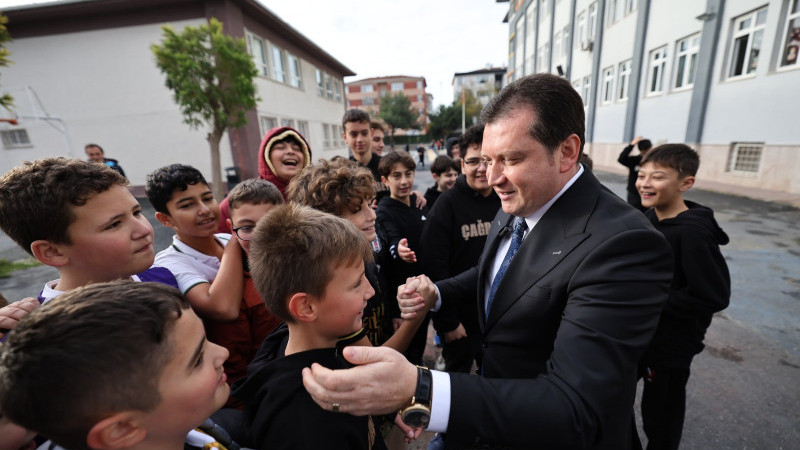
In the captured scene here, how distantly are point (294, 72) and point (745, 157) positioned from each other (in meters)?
20.1

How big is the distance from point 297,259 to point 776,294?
602 centimetres

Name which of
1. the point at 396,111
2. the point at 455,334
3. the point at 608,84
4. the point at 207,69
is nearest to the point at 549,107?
the point at 455,334

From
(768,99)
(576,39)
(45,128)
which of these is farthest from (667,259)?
(576,39)

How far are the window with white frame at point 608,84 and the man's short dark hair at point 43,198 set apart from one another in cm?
2233

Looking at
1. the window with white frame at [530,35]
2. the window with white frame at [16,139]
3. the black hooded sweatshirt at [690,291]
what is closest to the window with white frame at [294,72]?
the window with white frame at [16,139]

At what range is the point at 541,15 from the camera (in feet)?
91.4

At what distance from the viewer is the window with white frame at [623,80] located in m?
16.7

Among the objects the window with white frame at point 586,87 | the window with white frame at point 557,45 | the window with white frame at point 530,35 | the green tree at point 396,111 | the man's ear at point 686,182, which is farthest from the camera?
the green tree at point 396,111

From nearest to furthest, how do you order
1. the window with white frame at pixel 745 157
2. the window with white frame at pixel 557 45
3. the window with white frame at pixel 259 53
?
1. the window with white frame at pixel 745 157
2. the window with white frame at pixel 259 53
3. the window with white frame at pixel 557 45

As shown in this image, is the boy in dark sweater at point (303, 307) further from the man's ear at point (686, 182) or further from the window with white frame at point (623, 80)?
the window with white frame at point (623, 80)

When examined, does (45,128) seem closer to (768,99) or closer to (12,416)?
Answer: (12,416)

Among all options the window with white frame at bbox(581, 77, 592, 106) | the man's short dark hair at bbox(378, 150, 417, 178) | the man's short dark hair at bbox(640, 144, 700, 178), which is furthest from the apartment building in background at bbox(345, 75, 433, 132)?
the man's short dark hair at bbox(640, 144, 700, 178)

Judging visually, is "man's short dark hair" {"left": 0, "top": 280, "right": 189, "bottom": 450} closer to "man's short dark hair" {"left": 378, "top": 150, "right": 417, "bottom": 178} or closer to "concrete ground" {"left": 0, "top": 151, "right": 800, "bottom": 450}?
"concrete ground" {"left": 0, "top": 151, "right": 800, "bottom": 450}

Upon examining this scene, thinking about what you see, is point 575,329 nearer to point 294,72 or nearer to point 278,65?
point 278,65
